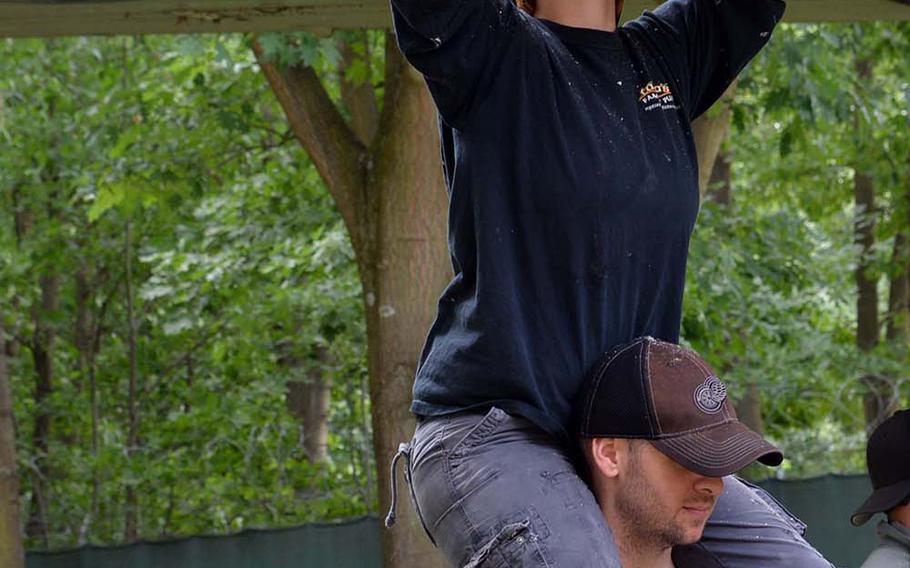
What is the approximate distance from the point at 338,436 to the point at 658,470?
34.7ft

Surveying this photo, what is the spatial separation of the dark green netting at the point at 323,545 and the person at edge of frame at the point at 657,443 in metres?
4.69

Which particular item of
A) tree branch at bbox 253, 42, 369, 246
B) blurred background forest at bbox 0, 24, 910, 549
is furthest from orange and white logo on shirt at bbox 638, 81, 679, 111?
blurred background forest at bbox 0, 24, 910, 549

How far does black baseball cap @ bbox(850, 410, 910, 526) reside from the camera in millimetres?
3184

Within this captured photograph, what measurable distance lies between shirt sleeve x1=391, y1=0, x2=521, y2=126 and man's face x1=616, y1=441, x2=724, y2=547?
609 millimetres

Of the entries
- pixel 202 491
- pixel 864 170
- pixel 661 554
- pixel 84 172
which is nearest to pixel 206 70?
pixel 84 172

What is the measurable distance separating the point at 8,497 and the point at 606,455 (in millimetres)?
4189

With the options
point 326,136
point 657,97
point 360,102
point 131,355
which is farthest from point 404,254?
point 131,355

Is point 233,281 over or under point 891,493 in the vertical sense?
under

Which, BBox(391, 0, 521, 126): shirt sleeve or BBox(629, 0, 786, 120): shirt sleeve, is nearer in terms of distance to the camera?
BBox(391, 0, 521, 126): shirt sleeve

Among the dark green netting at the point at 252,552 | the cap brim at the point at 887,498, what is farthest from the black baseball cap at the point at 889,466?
the dark green netting at the point at 252,552

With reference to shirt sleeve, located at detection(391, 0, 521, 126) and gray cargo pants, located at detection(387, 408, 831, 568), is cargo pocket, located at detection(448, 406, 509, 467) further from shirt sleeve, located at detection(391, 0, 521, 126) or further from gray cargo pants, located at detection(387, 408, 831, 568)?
shirt sleeve, located at detection(391, 0, 521, 126)

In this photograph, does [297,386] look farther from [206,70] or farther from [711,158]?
[711,158]

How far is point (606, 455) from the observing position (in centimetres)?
200

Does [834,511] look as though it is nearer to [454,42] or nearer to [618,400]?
[618,400]
